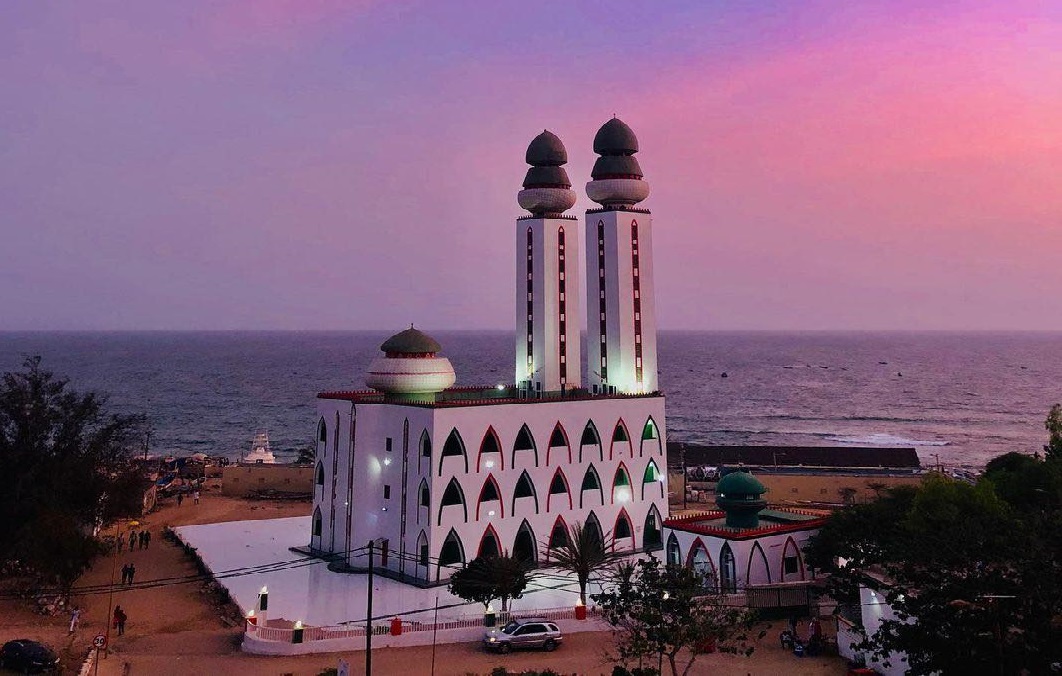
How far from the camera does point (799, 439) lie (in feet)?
386

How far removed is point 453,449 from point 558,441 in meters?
6.32

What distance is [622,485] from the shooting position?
45531 mm

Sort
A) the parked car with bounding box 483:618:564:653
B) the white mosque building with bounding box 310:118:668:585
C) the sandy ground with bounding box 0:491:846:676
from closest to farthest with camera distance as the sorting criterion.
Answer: the sandy ground with bounding box 0:491:846:676 → the parked car with bounding box 483:618:564:653 → the white mosque building with bounding box 310:118:668:585

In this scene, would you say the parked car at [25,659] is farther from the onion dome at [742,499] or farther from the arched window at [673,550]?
the onion dome at [742,499]

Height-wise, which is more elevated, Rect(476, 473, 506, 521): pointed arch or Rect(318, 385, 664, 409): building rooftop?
Rect(318, 385, 664, 409): building rooftop

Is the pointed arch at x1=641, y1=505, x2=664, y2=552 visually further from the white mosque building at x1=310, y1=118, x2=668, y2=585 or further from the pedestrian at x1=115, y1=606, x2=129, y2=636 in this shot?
the pedestrian at x1=115, y1=606, x2=129, y2=636

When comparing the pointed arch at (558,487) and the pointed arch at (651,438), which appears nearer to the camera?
the pointed arch at (558,487)

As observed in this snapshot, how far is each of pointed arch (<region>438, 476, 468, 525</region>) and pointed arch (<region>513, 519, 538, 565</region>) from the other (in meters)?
3.39

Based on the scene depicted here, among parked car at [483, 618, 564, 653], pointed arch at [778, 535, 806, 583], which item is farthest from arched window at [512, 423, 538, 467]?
pointed arch at [778, 535, 806, 583]

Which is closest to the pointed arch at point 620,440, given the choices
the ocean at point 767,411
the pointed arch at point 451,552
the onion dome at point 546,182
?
the pointed arch at point 451,552

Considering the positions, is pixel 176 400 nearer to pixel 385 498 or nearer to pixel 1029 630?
pixel 385 498

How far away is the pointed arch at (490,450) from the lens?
40031mm

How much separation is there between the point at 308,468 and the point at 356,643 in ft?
119

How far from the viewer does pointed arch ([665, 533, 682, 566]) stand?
3688cm
